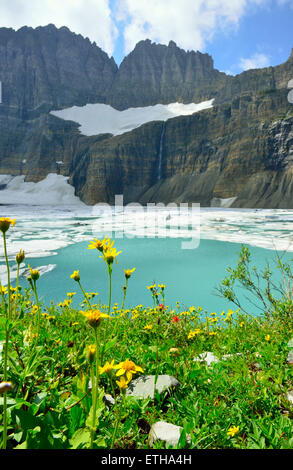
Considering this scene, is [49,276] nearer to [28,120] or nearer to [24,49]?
[28,120]

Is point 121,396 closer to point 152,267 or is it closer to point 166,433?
point 166,433

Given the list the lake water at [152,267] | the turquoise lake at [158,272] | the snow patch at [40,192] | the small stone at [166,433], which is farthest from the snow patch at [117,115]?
the small stone at [166,433]

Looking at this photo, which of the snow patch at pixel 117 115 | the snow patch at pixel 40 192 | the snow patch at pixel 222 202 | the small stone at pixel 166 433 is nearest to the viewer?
the small stone at pixel 166 433

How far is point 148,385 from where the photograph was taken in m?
1.66

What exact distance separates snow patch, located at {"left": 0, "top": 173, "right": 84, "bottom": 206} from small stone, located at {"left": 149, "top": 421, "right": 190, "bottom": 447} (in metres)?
74.2

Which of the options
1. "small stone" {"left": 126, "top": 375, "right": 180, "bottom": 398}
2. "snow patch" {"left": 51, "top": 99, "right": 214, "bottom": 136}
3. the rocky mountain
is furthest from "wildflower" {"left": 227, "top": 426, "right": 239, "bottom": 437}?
"snow patch" {"left": 51, "top": 99, "right": 214, "bottom": 136}

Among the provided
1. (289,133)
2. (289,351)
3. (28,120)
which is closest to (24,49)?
(28,120)

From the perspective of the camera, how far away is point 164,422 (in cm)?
133

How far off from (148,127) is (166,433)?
8221cm

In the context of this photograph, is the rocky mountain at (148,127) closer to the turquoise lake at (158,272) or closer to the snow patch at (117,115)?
the snow patch at (117,115)

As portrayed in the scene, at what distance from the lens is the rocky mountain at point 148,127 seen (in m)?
53.2

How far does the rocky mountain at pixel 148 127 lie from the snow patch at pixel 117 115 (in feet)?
12.2

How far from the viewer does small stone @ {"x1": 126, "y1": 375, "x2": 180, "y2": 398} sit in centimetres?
158
